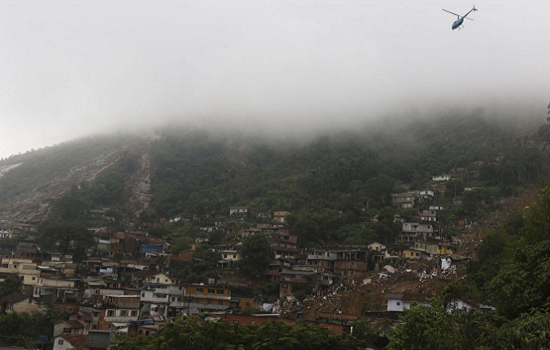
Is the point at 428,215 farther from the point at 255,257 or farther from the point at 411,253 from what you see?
the point at 255,257

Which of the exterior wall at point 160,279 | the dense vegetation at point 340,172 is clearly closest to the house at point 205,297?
the exterior wall at point 160,279

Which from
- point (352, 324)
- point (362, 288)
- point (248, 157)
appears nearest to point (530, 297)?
point (352, 324)

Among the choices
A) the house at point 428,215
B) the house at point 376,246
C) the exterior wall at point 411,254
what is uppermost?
the house at point 428,215

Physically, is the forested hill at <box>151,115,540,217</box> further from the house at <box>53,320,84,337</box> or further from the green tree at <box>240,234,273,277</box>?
the house at <box>53,320,84,337</box>

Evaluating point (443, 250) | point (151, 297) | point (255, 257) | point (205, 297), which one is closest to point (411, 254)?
point (443, 250)

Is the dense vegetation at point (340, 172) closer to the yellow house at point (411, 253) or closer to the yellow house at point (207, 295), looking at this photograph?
the yellow house at point (411, 253)

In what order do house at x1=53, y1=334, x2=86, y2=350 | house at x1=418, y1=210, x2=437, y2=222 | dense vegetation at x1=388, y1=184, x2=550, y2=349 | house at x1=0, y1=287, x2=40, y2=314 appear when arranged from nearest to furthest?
dense vegetation at x1=388, y1=184, x2=550, y2=349
house at x1=53, y1=334, x2=86, y2=350
house at x1=0, y1=287, x2=40, y2=314
house at x1=418, y1=210, x2=437, y2=222

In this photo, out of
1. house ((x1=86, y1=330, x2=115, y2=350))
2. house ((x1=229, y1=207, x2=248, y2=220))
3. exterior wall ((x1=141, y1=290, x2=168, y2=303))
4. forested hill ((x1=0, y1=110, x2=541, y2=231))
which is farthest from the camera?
house ((x1=229, y1=207, x2=248, y2=220))

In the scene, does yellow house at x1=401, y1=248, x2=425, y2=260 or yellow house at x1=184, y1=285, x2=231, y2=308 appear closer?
yellow house at x1=184, y1=285, x2=231, y2=308

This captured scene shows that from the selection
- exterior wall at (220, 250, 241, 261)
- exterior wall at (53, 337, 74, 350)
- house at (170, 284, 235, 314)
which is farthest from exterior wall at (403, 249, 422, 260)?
exterior wall at (53, 337, 74, 350)
